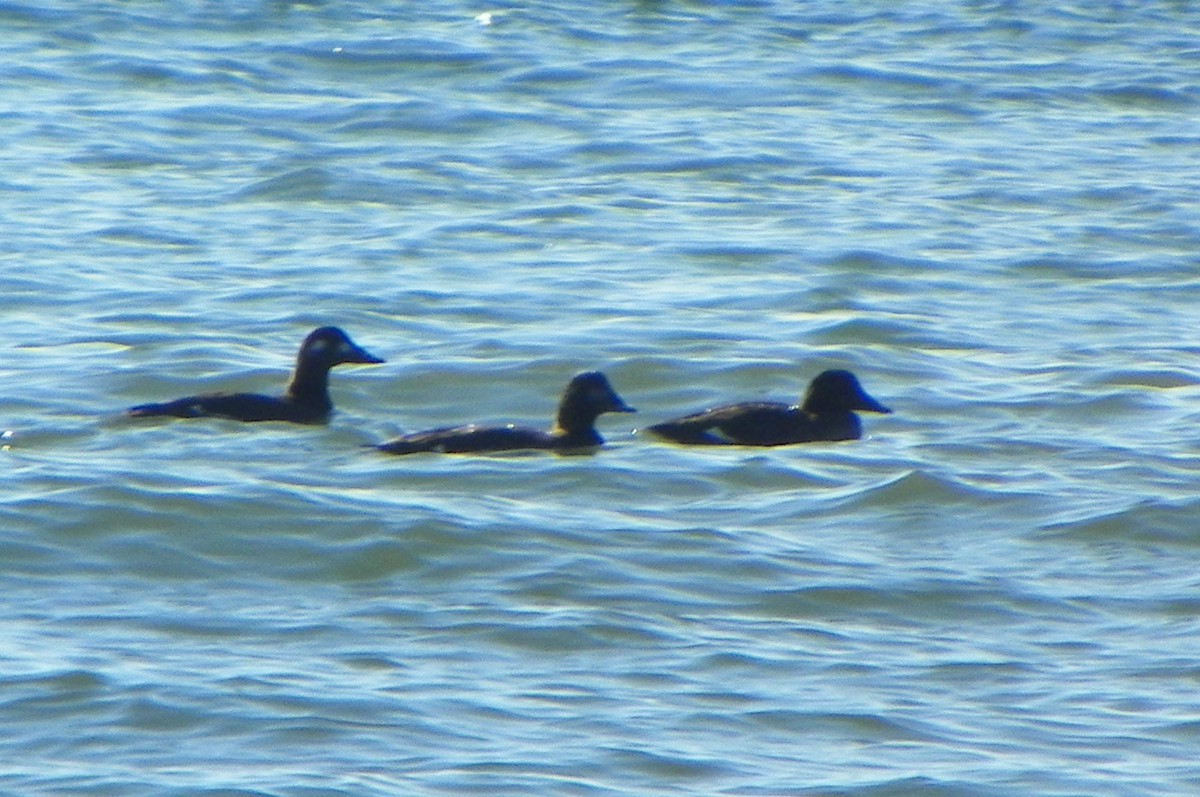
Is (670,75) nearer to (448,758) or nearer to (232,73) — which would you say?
(232,73)

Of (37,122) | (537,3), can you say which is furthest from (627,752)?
(537,3)

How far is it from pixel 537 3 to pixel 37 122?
7.33m

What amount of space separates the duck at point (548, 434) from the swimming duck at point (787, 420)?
300 millimetres

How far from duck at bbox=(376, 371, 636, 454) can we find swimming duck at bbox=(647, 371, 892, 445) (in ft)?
0.98

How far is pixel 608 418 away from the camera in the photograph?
12766 mm

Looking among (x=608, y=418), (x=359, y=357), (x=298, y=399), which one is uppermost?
(x=359, y=357)

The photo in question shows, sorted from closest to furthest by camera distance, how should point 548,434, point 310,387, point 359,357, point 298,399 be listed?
point 548,434
point 298,399
point 310,387
point 359,357

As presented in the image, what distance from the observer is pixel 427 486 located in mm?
10742

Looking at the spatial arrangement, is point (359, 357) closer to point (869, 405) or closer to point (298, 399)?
point (298, 399)

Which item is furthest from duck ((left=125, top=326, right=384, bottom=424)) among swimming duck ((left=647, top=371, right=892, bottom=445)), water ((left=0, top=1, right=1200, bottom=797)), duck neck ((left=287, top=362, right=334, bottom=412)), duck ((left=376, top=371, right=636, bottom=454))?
swimming duck ((left=647, top=371, right=892, bottom=445))

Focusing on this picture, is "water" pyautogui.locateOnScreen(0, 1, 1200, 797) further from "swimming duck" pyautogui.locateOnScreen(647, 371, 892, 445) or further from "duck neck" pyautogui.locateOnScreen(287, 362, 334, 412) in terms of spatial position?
"duck neck" pyautogui.locateOnScreen(287, 362, 334, 412)

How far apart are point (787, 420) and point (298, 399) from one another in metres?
2.13

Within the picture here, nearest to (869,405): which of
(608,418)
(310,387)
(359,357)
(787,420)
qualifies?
(787,420)

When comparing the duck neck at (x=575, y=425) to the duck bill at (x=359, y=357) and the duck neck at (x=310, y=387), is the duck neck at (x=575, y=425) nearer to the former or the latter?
the duck neck at (x=310, y=387)
